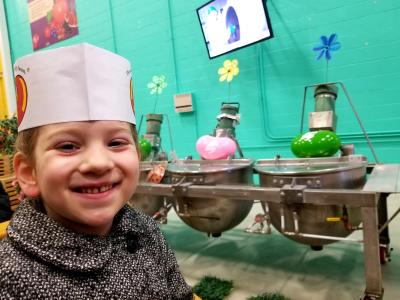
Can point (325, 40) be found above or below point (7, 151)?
above

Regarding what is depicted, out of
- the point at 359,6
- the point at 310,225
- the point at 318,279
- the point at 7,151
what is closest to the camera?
the point at 310,225

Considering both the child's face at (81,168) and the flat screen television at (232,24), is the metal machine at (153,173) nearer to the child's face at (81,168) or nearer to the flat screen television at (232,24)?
the flat screen television at (232,24)

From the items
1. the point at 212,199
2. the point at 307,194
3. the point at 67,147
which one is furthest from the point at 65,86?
the point at 212,199

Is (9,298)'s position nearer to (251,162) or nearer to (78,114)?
(78,114)

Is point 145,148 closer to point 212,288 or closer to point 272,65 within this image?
point 212,288

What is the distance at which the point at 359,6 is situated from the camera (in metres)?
2.48

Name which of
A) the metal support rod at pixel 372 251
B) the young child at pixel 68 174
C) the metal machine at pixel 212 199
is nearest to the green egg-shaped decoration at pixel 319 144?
the metal machine at pixel 212 199

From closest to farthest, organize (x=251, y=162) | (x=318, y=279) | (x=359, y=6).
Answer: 1. (x=318, y=279)
2. (x=251, y=162)
3. (x=359, y=6)

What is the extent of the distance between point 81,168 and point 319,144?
125 cm

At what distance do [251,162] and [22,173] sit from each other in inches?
50.9

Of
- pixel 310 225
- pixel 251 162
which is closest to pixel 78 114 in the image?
pixel 310 225

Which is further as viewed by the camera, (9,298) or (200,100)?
(200,100)

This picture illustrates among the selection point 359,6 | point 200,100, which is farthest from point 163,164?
point 359,6

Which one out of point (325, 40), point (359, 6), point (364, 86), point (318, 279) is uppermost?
point (359, 6)
